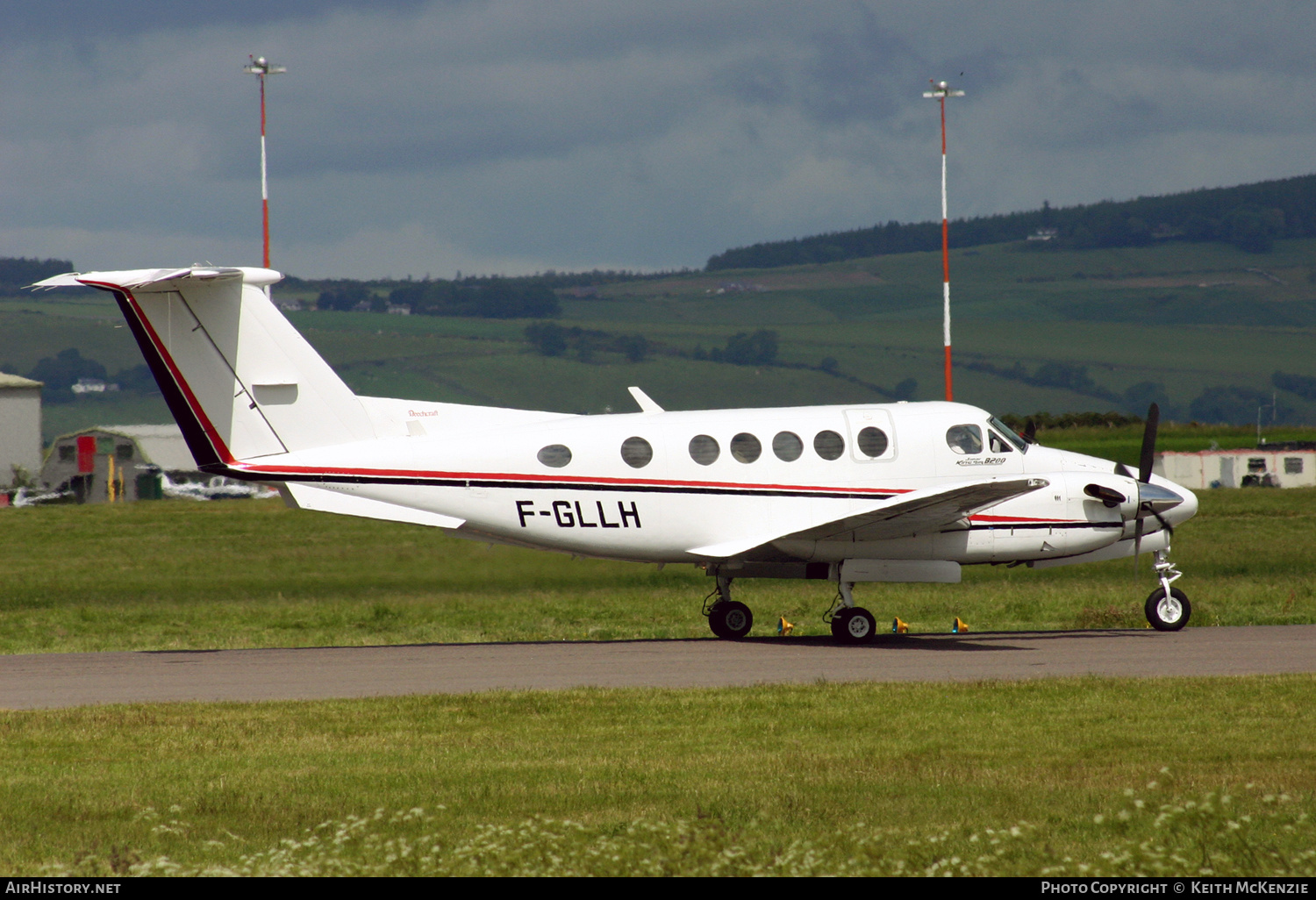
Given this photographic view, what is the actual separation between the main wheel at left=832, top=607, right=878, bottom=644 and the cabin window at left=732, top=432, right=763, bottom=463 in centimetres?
251

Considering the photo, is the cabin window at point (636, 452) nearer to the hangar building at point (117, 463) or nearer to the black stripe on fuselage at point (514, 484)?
the black stripe on fuselage at point (514, 484)

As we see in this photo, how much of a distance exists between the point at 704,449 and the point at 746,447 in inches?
23.3

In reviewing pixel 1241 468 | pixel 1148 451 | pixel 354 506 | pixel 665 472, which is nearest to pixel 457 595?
pixel 354 506

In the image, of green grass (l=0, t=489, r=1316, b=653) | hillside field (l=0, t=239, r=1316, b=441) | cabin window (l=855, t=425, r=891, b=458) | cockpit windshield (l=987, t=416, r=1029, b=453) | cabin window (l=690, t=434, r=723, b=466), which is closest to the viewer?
cabin window (l=690, t=434, r=723, b=466)

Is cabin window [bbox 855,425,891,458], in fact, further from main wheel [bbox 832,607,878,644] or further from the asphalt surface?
the asphalt surface

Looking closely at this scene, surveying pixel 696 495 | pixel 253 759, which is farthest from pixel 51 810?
pixel 696 495

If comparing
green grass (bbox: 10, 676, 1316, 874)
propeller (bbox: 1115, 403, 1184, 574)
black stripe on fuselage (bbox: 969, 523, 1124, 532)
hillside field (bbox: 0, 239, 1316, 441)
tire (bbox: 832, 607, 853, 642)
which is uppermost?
hillside field (bbox: 0, 239, 1316, 441)

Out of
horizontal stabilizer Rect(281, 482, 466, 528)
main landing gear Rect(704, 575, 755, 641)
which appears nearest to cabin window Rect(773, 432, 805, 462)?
main landing gear Rect(704, 575, 755, 641)

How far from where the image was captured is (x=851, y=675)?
15570mm

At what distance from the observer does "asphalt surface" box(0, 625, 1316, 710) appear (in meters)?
15.3

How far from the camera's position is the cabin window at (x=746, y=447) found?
62.8 feet

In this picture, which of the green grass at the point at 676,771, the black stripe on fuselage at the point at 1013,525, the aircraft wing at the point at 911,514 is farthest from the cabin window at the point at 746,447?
the green grass at the point at 676,771

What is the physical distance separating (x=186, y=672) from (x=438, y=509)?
3.77m

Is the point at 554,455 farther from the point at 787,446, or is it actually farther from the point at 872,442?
the point at 872,442
